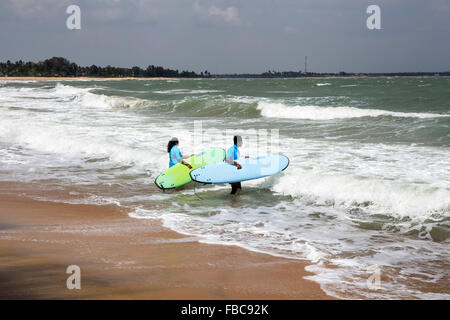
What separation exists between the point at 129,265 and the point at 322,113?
18.4 meters

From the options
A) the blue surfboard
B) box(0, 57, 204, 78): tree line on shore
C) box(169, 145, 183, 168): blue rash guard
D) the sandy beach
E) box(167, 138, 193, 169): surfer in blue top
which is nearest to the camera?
the sandy beach

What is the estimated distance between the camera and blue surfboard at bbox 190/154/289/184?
8211 millimetres

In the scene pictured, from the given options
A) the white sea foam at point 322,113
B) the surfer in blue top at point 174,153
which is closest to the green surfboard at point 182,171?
the surfer in blue top at point 174,153

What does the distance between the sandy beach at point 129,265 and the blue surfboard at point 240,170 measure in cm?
194

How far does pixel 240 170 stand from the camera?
→ 27.3 ft

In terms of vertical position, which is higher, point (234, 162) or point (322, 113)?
point (322, 113)

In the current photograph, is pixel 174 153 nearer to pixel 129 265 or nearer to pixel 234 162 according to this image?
pixel 234 162

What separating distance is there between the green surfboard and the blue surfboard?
396mm

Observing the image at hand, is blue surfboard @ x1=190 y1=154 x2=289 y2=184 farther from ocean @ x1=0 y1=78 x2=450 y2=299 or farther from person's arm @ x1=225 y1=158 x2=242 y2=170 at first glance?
ocean @ x1=0 y1=78 x2=450 y2=299

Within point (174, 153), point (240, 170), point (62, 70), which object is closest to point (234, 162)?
point (240, 170)

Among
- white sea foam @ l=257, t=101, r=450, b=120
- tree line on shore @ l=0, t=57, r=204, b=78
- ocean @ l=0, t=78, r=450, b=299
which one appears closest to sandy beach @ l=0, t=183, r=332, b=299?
ocean @ l=0, t=78, r=450, b=299

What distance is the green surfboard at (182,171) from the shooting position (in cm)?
857
